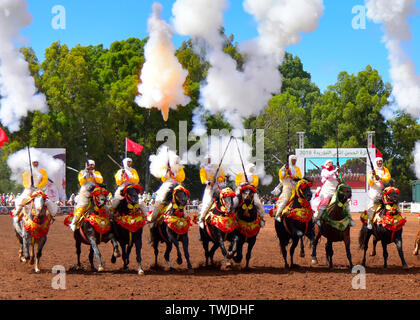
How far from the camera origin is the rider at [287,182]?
680 inches

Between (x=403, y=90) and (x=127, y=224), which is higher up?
(x=403, y=90)

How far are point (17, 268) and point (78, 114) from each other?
34196 millimetres

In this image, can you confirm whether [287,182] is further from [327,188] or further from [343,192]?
[343,192]

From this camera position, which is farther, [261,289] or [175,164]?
[175,164]

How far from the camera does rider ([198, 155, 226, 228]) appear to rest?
696 inches

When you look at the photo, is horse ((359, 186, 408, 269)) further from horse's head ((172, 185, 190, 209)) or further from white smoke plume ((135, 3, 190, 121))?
white smoke plume ((135, 3, 190, 121))

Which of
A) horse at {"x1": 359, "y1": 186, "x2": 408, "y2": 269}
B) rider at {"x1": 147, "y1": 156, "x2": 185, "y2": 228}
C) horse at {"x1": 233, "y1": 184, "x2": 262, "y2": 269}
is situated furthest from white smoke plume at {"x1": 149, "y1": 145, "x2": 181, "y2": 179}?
horse at {"x1": 359, "y1": 186, "x2": 408, "y2": 269}

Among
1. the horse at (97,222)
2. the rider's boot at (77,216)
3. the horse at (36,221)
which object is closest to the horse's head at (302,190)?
the horse at (97,222)

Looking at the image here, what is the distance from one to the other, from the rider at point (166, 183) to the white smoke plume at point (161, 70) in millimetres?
4635

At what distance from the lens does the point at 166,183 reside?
57.7ft

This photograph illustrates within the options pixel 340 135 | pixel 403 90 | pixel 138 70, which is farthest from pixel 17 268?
pixel 340 135

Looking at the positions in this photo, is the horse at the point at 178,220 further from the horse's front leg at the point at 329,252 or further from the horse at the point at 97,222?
the horse's front leg at the point at 329,252
